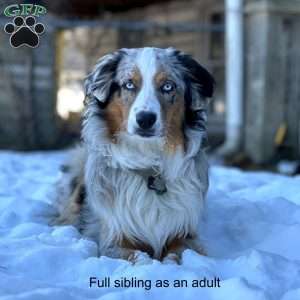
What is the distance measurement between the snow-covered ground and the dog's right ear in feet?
2.55

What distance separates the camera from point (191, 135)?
3.13 meters

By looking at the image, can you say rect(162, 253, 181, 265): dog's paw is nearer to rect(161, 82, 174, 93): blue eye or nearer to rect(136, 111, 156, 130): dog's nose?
rect(136, 111, 156, 130): dog's nose

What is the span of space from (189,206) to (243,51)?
16.0 ft

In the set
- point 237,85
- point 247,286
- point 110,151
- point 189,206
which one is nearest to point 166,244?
point 189,206

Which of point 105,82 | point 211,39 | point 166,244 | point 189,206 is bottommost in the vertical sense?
point 166,244

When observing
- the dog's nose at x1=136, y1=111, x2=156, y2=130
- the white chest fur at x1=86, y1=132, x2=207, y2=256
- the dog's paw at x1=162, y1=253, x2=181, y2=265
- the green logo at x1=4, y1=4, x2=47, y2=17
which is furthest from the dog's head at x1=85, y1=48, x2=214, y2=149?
the dog's paw at x1=162, y1=253, x2=181, y2=265

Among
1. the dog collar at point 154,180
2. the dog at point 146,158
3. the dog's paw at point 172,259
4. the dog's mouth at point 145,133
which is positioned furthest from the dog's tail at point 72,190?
the dog's mouth at point 145,133

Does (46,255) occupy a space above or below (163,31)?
below

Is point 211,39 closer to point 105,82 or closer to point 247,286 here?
point 105,82

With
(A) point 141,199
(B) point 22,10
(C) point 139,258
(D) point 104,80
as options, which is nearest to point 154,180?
(A) point 141,199

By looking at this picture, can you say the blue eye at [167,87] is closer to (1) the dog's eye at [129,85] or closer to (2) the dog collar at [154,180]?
(1) the dog's eye at [129,85]

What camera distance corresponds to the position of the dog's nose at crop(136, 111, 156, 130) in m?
2.76

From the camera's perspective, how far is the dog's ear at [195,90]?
3154 mm

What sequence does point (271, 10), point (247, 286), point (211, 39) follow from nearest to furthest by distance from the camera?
1. point (247, 286)
2. point (271, 10)
3. point (211, 39)
